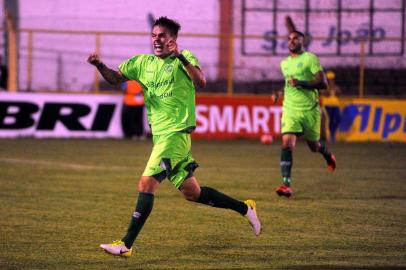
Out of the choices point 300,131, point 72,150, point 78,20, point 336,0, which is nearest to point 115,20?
point 78,20

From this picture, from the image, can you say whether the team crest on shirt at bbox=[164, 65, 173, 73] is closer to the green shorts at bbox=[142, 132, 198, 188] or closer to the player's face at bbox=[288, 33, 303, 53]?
the green shorts at bbox=[142, 132, 198, 188]

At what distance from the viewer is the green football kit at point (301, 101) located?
13.4 m

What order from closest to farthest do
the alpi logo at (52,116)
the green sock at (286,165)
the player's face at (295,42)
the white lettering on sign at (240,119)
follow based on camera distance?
the green sock at (286,165) < the player's face at (295,42) < the alpi logo at (52,116) < the white lettering on sign at (240,119)

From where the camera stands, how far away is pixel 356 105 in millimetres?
24453

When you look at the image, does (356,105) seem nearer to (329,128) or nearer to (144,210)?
(329,128)

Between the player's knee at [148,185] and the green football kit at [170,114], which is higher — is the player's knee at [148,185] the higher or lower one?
the lower one

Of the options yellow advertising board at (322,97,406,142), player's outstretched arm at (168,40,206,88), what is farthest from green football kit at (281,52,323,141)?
yellow advertising board at (322,97,406,142)

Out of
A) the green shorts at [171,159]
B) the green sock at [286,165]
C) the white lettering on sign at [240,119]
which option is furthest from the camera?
→ the white lettering on sign at [240,119]

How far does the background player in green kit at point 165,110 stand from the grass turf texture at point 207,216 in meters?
0.52

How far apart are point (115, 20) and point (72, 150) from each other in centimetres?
960

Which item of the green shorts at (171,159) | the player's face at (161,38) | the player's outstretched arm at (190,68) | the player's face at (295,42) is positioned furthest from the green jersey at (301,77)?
the player's face at (161,38)

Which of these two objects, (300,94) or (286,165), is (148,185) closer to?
(286,165)

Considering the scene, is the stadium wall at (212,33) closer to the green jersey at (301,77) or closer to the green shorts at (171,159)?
the green jersey at (301,77)

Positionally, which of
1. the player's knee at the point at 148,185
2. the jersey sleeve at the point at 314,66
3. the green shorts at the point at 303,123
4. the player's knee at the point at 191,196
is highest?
the jersey sleeve at the point at 314,66
